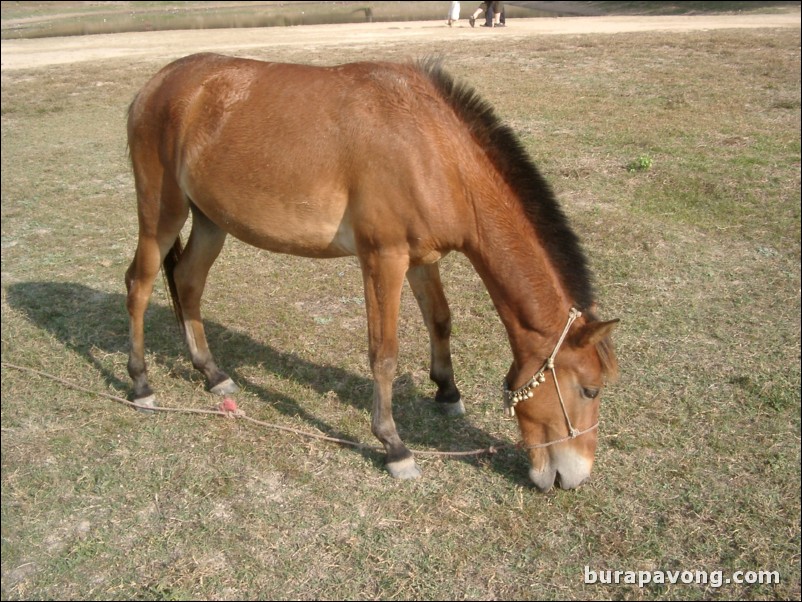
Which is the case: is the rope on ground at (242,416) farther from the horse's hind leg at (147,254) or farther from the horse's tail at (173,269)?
the horse's tail at (173,269)

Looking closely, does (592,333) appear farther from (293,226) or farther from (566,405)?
(293,226)

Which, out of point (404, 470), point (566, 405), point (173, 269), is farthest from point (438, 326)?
point (173, 269)

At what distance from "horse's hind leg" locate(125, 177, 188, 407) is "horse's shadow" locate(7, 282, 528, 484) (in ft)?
0.80

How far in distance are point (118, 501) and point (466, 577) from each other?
1837mm

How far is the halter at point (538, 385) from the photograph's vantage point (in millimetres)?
3076

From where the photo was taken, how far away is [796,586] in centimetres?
287

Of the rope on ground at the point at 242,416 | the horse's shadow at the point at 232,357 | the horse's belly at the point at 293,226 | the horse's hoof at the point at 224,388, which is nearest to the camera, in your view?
the horse's belly at the point at 293,226

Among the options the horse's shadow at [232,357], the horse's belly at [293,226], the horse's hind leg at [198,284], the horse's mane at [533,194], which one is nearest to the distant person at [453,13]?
the horse's shadow at [232,357]

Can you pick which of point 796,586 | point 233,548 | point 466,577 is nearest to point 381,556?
point 466,577

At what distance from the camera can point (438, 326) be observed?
407 cm

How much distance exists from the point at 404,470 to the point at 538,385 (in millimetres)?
923

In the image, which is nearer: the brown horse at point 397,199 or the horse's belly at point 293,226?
the brown horse at point 397,199

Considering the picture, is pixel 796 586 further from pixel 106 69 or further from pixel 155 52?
pixel 155 52

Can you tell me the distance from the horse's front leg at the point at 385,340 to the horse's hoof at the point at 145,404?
1559mm
